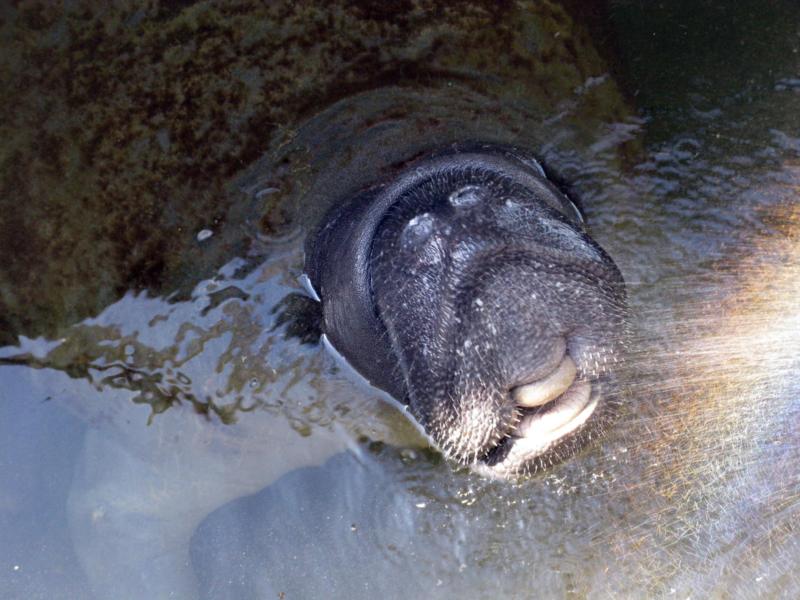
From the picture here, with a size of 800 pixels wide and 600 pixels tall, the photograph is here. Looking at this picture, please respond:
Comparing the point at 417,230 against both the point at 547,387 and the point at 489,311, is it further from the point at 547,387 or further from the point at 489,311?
the point at 547,387

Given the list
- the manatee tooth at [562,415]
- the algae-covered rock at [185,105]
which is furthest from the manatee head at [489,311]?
the algae-covered rock at [185,105]

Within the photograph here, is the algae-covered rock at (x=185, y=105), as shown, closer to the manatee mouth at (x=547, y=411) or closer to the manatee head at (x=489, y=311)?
the manatee head at (x=489, y=311)

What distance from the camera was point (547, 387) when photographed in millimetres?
2363

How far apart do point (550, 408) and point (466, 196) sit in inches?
30.2

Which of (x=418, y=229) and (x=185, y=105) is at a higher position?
(x=185, y=105)

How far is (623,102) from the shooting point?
10.3 ft

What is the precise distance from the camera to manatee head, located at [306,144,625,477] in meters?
2.36

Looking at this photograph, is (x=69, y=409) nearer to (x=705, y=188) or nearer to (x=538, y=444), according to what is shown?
(x=538, y=444)

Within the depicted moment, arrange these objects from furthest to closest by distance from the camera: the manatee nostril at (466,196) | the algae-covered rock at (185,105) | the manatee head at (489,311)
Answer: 1. the algae-covered rock at (185,105)
2. the manatee nostril at (466,196)
3. the manatee head at (489,311)

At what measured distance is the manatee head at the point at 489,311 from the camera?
2.36 m

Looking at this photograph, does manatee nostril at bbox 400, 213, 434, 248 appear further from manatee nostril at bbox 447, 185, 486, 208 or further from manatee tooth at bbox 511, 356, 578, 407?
manatee tooth at bbox 511, 356, 578, 407

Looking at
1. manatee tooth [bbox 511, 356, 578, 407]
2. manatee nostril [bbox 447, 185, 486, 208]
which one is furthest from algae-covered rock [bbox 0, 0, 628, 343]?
manatee tooth [bbox 511, 356, 578, 407]

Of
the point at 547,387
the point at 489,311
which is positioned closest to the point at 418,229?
the point at 489,311

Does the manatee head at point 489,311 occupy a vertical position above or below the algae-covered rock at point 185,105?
below
